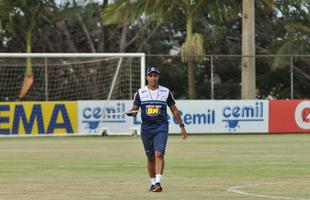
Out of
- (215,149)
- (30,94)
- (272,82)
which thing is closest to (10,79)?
(30,94)

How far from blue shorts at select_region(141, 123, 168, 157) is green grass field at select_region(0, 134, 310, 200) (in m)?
0.69

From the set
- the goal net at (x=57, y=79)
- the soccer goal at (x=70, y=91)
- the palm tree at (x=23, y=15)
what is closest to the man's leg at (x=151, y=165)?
the soccer goal at (x=70, y=91)

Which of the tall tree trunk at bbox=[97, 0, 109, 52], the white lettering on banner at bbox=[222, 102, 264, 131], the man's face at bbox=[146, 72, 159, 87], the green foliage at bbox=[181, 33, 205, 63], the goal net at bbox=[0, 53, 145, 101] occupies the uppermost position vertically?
the tall tree trunk at bbox=[97, 0, 109, 52]

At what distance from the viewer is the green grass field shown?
14227mm

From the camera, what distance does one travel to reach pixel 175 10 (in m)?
43.8

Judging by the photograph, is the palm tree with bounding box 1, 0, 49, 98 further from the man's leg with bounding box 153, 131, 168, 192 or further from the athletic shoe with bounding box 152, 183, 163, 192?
the athletic shoe with bounding box 152, 183, 163, 192

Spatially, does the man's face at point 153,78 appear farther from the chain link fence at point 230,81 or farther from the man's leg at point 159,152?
the chain link fence at point 230,81

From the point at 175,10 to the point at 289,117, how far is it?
9.46 m

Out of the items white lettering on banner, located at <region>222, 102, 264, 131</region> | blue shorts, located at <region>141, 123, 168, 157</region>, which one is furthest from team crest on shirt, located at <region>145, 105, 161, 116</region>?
white lettering on banner, located at <region>222, 102, 264, 131</region>

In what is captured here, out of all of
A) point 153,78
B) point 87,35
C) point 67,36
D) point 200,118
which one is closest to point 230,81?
point 87,35

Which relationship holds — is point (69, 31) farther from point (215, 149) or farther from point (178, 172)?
point (178, 172)

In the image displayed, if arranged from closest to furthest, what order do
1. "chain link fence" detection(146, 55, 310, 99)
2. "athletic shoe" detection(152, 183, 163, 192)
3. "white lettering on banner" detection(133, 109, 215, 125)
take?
"athletic shoe" detection(152, 183, 163, 192) < "white lettering on banner" detection(133, 109, 215, 125) < "chain link fence" detection(146, 55, 310, 99)

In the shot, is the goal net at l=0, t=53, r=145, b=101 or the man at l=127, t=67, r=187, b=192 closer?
the man at l=127, t=67, r=187, b=192

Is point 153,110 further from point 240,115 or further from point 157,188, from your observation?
point 240,115
